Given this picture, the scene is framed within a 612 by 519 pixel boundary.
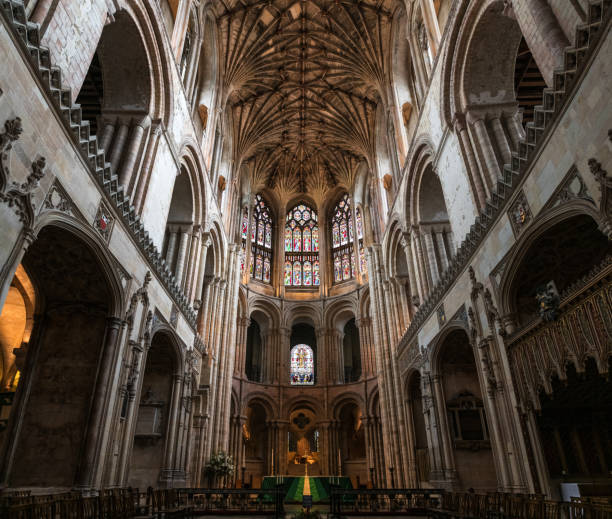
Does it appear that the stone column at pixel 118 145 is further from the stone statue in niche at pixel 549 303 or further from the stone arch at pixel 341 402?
the stone arch at pixel 341 402

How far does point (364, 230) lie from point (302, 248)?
24.6 feet

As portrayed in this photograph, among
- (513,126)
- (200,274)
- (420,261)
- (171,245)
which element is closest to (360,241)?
(420,261)

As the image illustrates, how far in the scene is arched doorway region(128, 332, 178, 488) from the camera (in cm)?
1351

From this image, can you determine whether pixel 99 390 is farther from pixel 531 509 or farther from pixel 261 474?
pixel 261 474

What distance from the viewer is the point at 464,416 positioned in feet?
44.9

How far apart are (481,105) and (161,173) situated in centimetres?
922

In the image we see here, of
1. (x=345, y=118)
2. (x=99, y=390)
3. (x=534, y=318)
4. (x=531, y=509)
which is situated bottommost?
(x=531, y=509)

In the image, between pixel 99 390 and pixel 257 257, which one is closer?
pixel 99 390

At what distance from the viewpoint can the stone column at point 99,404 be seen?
8.50 meters

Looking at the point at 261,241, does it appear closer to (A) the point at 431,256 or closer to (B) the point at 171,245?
(B) the point at 171,245

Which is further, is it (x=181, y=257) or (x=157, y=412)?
(x=181, y=257)

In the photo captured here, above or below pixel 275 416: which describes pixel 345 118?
above

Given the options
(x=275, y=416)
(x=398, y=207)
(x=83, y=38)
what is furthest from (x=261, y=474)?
(x=83, y=38)

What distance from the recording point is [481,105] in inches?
474
